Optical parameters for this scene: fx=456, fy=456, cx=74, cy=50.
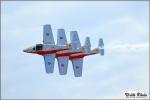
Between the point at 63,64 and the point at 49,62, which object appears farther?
the point at 63,64

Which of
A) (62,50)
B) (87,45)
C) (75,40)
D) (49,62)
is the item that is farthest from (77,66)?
(49,62)

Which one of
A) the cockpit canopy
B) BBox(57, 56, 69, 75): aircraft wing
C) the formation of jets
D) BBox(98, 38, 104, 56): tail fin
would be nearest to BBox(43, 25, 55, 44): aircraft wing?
the formation of jets

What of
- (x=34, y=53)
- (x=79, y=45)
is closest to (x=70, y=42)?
(x=79, y=45)

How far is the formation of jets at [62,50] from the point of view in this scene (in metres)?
103

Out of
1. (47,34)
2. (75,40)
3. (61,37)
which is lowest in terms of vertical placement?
(75,40)

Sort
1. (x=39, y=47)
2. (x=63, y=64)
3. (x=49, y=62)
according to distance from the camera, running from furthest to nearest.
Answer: (x=39, y=47) < (x=63, y=64) < (x=49, y=62)

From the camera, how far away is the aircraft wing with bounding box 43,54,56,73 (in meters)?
101

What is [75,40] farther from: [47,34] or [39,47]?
[39,47]

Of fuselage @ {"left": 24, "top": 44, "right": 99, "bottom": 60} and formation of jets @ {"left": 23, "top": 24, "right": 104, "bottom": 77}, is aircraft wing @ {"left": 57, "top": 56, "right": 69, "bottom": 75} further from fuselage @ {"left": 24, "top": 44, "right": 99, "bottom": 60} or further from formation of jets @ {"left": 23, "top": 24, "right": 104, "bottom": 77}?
fuselage @ {"left": 24, "top": 44, "right": 99, "bottom": 60}

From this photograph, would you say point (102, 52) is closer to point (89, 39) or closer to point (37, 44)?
point (89, 39)

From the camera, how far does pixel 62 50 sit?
4070 inches

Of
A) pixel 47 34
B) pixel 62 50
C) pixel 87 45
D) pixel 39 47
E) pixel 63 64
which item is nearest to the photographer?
pixel 47 34

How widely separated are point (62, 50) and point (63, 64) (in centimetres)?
319

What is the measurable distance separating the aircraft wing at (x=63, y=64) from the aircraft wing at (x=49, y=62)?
2.07m
